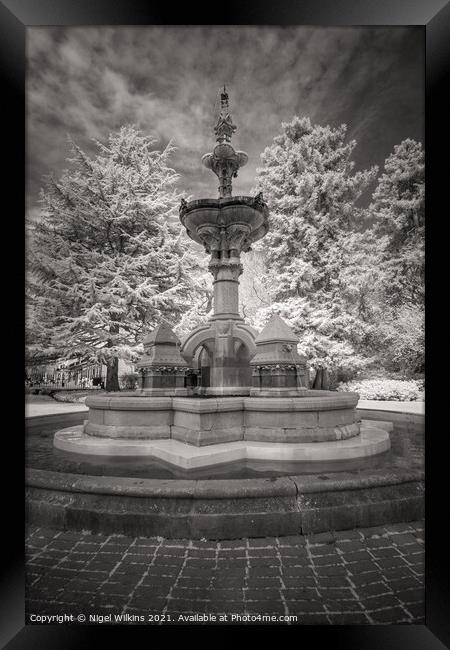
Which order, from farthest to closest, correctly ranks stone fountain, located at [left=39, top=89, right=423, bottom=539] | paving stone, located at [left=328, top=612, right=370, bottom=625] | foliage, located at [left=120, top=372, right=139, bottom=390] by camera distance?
foliage, located at [left=120, top=372, right=139, bottom=390]
stone fountain, located at [left=39, top=89, right=423, bottom=539]
paving stone, located at [left=328, top=612, right=370, bottom=625]

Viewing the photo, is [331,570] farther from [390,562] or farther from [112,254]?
[112,254]

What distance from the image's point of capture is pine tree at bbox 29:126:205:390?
1525 centimetres

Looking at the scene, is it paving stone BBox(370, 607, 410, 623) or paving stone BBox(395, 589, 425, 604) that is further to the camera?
paving stone BBox(395, 589, 425, 604)

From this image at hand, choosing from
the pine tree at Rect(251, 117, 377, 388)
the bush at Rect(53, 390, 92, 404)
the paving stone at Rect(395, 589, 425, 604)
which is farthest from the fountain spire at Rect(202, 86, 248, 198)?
the bush at Rect(53, 390, 92, 404)

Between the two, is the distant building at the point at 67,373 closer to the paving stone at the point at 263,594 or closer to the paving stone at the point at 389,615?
the paving stone at the point at 263,594

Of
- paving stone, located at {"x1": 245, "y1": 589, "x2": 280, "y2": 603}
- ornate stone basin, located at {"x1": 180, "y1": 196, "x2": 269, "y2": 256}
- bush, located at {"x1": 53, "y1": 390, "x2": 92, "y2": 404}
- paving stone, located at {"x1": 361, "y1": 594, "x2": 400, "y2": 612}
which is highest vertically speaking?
ornate stone basin, located at {"x1": 180, "y1": 196, "x2": 269, "y2": 256}

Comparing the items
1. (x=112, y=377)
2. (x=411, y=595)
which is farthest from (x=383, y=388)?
(x=411, y=595)

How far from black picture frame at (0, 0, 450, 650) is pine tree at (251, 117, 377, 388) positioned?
14.0m

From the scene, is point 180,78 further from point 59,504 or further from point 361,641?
point 361,641

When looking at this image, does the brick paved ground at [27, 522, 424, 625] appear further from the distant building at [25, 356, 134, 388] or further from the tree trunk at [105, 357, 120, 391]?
the tree trunk at [105, 357, 120, 391]
